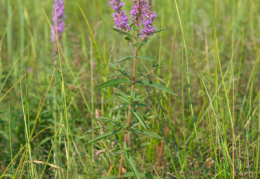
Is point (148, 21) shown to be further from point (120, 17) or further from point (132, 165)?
point (132, 165)

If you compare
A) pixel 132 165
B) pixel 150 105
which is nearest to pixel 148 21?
pixel 132 165

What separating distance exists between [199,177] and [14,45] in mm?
2943

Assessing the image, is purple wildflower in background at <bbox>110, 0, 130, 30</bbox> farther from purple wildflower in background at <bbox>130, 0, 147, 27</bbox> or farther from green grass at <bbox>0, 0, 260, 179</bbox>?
green grass at <bbox>0, 0, 260, 179</bbox>

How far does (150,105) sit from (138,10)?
134 centimetres

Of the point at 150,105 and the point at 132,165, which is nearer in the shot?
the point at 132,165

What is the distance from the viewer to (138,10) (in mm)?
1277

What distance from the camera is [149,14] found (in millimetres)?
1292

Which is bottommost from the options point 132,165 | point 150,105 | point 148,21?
point 132,165

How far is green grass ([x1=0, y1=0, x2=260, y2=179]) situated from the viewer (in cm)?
167

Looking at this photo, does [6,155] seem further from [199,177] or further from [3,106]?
[199,177]

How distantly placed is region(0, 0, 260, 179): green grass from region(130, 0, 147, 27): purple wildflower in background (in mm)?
290

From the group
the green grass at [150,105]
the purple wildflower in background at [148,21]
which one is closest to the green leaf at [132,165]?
the green grass at [150,105]

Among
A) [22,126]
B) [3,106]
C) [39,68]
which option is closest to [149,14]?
[22,126]

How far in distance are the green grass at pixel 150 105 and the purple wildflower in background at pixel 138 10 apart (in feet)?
0.95
